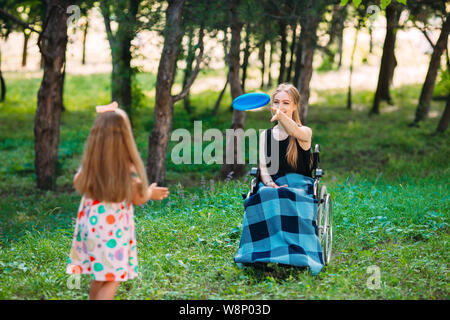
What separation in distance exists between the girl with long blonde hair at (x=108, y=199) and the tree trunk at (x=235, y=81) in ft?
21.8

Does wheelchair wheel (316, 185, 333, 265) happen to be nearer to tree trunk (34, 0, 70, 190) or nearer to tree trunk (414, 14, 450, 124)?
tree trunk (34, 0, 70, 190)

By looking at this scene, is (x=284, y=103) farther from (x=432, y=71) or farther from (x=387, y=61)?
(x=387, y=61)

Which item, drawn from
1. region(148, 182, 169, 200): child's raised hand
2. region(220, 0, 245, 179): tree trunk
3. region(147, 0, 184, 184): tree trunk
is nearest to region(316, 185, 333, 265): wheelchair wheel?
region(148, 182, 169, 200): child's raised hand

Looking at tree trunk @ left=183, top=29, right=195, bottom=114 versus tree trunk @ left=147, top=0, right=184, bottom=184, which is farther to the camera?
A: tree trunk @ left=183, top=29, right=195, bottom=114

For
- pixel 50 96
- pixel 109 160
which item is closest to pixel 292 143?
pixel 109 160

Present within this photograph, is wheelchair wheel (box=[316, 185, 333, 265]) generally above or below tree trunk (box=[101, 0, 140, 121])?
below

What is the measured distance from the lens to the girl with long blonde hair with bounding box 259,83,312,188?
5086mm

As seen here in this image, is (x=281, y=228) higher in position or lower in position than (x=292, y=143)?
lower

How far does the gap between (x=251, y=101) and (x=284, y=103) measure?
0.35 metres

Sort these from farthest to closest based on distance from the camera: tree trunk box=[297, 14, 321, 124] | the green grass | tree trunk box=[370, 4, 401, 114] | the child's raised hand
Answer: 1. tree trunk box=[370, 4, 401, 114]
2. tree trunk box=[297, 14, 321, 124]
3. the green grass
4. the child's raised hand

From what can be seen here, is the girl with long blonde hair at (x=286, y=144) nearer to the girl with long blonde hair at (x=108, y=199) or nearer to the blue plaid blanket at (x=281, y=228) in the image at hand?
the blue plaid blanket at (x=281, y=228)

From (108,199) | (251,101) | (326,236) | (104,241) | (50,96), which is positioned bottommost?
(326,236)

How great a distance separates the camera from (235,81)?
10391 mm

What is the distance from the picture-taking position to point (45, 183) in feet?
35.2
